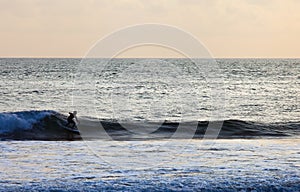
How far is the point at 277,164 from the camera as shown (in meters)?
16.6

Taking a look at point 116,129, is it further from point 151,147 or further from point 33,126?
point 151,147

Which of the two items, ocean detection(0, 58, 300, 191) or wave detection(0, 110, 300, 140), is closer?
ocean detection(0, 58, 300, 191)

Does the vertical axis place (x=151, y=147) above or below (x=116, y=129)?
below

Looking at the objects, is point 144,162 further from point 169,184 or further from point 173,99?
point 173,99

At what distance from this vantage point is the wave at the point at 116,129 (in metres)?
26.6

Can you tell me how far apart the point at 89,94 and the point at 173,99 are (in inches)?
290

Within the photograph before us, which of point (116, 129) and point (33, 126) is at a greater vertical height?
point (116, 129)

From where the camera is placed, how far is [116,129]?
1147 inches

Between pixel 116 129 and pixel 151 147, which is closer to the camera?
pixel 151 147

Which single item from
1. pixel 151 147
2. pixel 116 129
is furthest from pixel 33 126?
pixel 151 147

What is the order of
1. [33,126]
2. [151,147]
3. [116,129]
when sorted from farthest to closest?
1. [33,126]
2. [116,129]
3. [151,147]

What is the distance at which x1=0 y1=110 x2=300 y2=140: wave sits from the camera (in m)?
26.6

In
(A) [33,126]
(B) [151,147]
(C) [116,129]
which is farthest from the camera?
(A) [33,126]

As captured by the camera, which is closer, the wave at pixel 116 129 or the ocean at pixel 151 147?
the ocean at pixel 151 147
